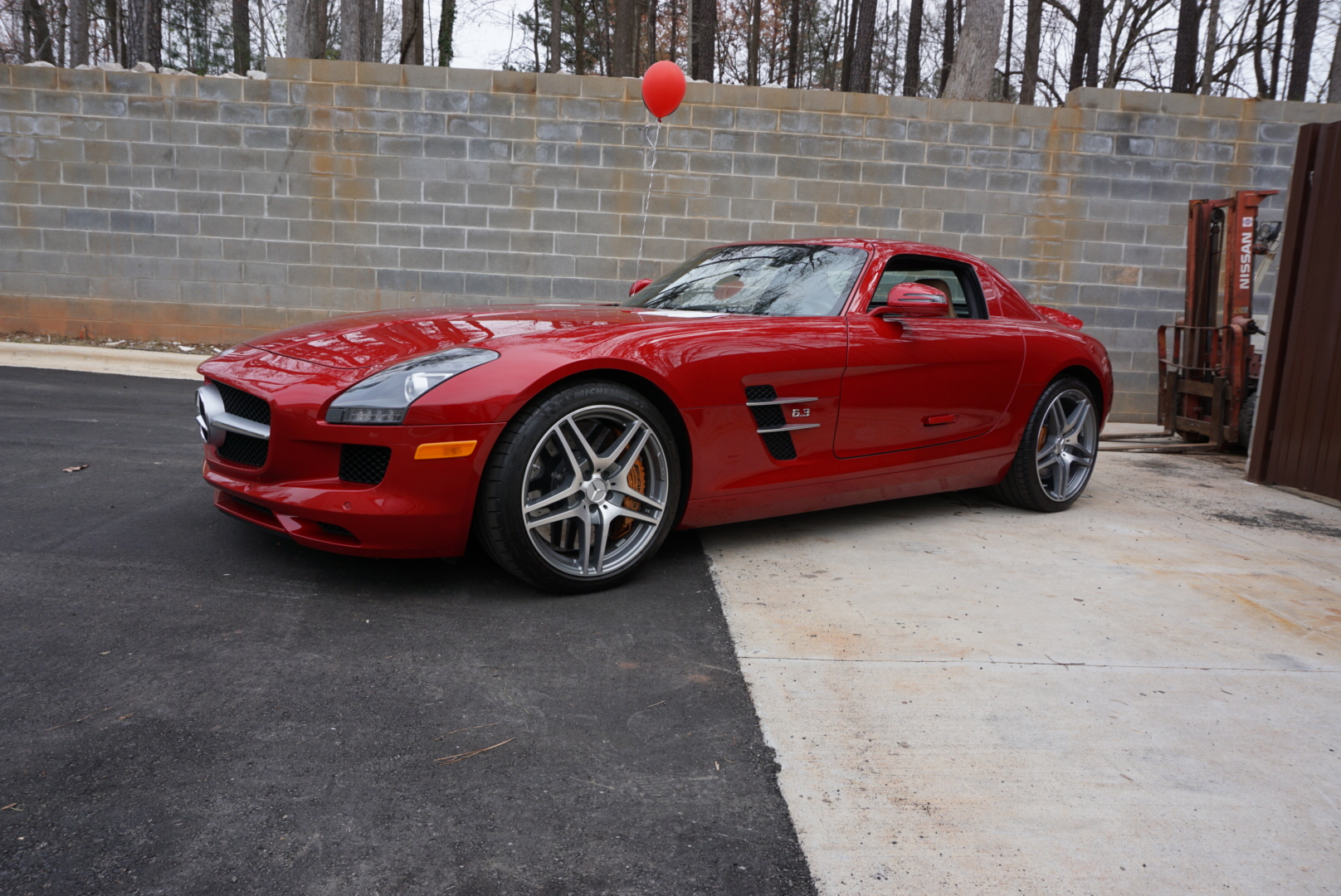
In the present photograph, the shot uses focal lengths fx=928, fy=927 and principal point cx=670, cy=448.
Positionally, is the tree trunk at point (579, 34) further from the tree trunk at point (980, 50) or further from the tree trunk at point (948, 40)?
the tree trunk at point (980, 50)

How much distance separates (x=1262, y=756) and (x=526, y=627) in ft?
6.72

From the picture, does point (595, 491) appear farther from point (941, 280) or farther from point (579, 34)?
point (579, 34)

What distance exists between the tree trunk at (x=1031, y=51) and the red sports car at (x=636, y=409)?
1007 inches

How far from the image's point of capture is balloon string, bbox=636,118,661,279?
29.2ft

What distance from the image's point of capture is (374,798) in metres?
1.96

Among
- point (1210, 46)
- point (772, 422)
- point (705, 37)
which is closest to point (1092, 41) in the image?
point (1210, 46)

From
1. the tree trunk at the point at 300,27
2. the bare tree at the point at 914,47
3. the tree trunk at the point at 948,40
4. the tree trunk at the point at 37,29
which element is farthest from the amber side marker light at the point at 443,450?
the tree trunk at the point at 948,40

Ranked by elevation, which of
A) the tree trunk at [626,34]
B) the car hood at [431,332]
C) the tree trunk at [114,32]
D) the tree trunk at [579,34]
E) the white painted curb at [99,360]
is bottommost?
the white painted curb at [99,360]

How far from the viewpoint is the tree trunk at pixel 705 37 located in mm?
14641

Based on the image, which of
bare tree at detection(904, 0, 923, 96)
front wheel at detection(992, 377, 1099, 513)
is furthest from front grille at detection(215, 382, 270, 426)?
bare tree at detection(904, 0, 923, 96)

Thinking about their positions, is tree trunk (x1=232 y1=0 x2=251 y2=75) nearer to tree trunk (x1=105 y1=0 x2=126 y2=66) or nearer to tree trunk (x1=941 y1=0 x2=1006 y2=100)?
tree trunk (x1=105 y1=0 x2=126 y2=66)

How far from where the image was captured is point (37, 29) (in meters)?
24.5

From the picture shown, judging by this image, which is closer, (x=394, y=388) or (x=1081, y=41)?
(x=394, y=388)

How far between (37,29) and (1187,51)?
93.8 ft
